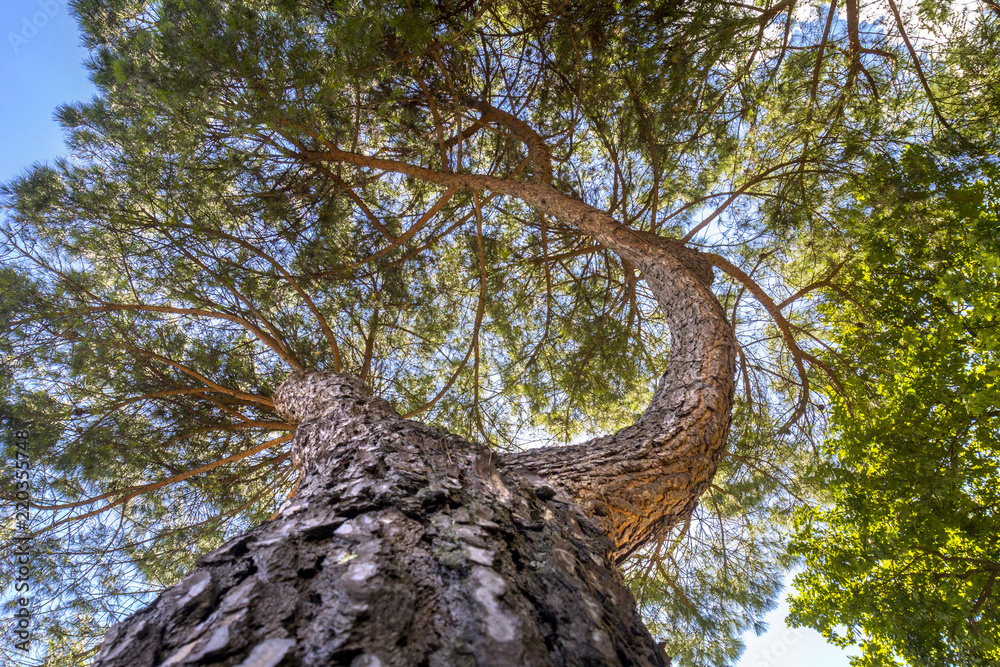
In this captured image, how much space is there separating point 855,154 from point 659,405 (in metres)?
2.54

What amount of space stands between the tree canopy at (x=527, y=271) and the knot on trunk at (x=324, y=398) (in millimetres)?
544

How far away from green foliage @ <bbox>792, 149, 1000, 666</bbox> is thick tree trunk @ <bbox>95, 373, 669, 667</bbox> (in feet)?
6.53

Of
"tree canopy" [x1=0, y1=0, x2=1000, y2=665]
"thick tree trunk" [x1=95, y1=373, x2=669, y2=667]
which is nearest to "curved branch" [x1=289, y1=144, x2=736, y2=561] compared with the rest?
"thick tree trunk" [x1=95, y1=373, x2=669, y2=667]

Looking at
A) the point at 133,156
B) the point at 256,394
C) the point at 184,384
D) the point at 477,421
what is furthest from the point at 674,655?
the point at 133,156

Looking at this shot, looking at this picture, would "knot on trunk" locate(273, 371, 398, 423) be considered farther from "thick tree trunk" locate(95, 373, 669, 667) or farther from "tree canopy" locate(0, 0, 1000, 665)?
"thick tree trunk" locate(95, 373, 669, 667)

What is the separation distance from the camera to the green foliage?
227 cm

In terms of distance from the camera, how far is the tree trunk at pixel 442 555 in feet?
2.42

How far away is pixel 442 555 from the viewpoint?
3.12ft

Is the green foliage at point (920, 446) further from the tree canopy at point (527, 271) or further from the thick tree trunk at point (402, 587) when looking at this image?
the thick tree trunk at point (402, 587)

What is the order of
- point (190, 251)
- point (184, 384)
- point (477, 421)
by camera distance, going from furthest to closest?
point (477, 421) < point (184, 384) < point (190, 251)

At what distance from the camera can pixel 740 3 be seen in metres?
3.21

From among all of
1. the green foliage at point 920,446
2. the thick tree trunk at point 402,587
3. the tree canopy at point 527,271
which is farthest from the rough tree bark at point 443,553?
the tree canopy at point 527,271

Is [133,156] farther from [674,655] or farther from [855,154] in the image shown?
[674,655]

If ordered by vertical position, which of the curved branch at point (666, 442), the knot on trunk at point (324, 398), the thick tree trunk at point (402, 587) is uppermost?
the knot on trunk at point (324, 398)
